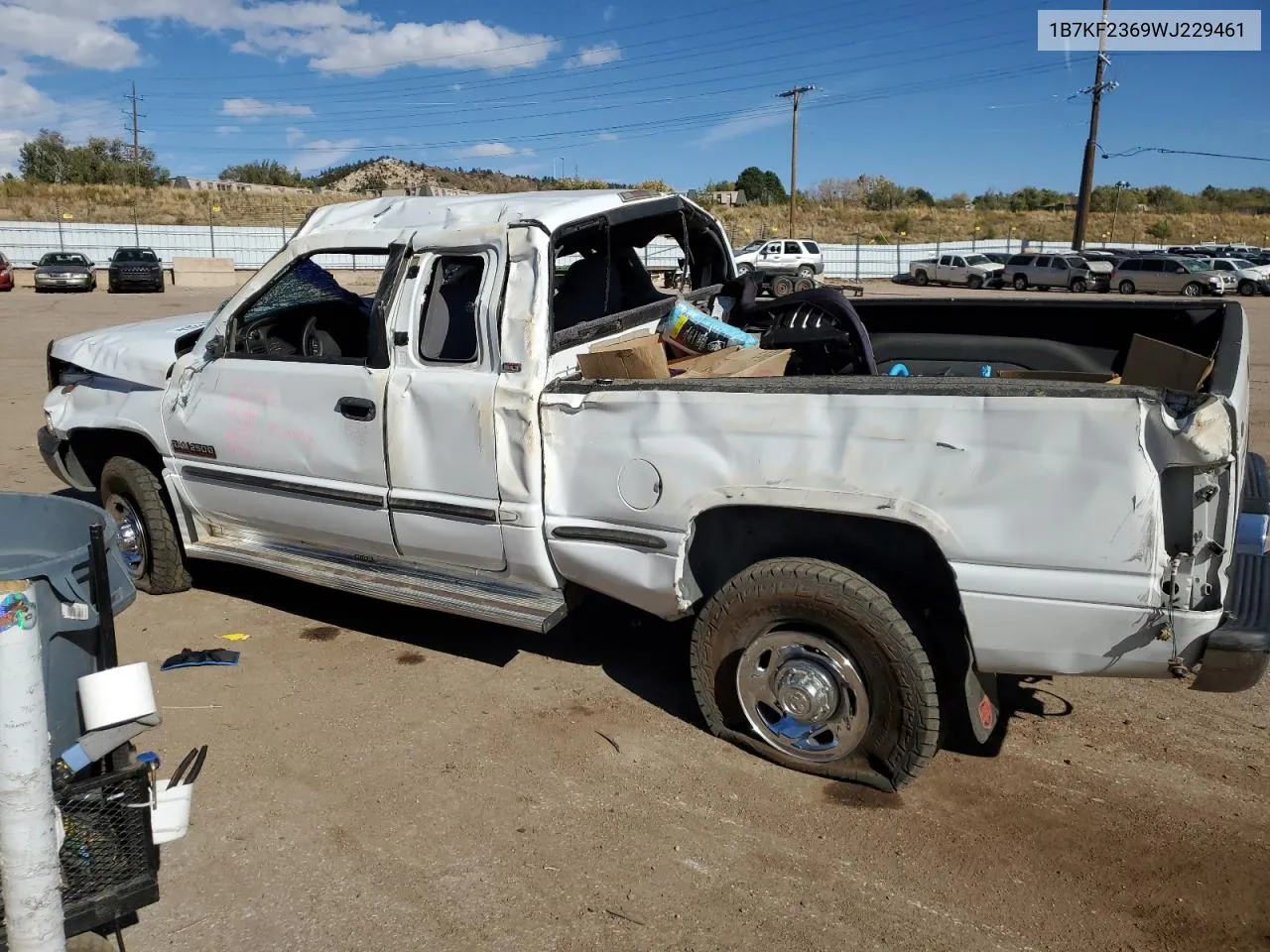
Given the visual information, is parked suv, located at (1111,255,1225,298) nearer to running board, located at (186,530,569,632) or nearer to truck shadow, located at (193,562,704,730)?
truck shadow, located at (193,562,704,730)

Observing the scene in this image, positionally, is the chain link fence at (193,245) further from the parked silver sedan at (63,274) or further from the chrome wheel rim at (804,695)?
the chrome wheel rim at (804,695)

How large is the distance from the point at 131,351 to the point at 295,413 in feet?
4.49

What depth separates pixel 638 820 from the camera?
353cm

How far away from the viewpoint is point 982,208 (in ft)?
277

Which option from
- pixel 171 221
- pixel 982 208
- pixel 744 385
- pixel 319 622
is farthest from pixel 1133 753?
pixel 982 208

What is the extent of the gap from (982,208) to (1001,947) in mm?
89025

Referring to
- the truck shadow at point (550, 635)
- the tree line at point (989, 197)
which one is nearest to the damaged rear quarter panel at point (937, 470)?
the truck shadow at point (550, 635)

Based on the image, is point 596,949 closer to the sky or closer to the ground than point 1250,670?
closer to the ground

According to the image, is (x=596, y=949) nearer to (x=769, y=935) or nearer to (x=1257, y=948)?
(x=769, y=935)

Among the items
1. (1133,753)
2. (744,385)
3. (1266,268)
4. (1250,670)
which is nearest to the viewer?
(1250,670)

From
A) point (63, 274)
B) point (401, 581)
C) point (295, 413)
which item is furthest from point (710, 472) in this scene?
point (63, 274)

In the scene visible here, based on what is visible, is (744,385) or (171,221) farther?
(171,221)

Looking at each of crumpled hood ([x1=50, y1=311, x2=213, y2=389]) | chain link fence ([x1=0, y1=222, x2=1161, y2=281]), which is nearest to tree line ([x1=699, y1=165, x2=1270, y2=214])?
chain link fence ([x1=0, y1=222, x2=1161, y2=281])

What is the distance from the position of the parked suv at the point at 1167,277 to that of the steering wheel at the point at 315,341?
1392 inches
